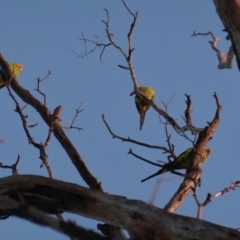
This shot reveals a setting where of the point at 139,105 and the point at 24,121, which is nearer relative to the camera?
the point at 24,121

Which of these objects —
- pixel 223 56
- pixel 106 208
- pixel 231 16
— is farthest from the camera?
pixel 223 56

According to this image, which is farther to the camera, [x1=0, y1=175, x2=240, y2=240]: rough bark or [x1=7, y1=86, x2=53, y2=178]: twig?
[x1=7, y1=86, x2=53, y2=178]: twig

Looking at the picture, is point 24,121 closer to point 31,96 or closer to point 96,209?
point 31,96

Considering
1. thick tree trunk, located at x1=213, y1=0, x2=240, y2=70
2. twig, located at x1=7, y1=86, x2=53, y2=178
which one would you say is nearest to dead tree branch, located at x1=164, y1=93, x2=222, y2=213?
twig, located at x1=7, y1=86, x2=53, y2=178

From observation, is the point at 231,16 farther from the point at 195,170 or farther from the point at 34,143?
the point at 34,143

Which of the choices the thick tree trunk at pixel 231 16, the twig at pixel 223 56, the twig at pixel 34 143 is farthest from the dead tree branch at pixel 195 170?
the thick tree trunk at pixel 231 16

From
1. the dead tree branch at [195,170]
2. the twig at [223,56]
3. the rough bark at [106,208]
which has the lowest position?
the rough bark at [106,208]

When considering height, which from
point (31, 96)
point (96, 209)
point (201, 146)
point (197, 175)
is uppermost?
point (31, 96)

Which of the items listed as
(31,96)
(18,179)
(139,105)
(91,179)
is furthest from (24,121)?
(18,179)

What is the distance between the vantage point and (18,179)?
3.08 meters

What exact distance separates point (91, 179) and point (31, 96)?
3.82 ft

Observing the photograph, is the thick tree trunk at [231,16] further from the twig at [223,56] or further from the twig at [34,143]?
the twig at [34,143]

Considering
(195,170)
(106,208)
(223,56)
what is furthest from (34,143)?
(223,56)

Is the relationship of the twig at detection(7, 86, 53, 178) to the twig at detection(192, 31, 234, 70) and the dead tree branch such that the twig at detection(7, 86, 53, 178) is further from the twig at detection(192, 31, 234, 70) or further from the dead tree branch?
the twig at detection(192, 31, 234, 70)
